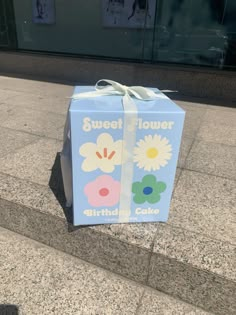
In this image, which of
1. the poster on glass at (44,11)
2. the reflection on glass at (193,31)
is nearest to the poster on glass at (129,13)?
the reflection on glass at (193,31)

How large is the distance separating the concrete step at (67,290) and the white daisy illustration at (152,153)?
Answer: 82 cm

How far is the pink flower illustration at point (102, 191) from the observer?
1625mm

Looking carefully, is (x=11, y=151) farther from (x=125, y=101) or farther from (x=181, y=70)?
(x=181, y=70)

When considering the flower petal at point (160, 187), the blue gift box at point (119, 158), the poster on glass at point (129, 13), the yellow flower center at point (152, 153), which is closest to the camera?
the blue gift box at point (119, 158)

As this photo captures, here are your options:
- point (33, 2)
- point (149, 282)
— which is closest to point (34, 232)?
point (149, 282)

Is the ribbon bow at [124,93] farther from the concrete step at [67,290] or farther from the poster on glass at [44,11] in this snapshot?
the poster on glass at [44,11]

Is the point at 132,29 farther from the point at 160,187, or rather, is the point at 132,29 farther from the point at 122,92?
the point at 160,187

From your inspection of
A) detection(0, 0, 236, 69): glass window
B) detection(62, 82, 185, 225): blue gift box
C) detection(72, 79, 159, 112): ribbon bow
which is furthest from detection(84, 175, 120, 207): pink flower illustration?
detection(0, 0, 236, 69): glass window

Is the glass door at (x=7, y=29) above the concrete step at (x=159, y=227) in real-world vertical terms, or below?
above

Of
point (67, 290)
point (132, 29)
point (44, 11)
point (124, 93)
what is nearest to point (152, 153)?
point (124, 93)

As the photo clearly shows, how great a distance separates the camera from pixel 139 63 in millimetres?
6238

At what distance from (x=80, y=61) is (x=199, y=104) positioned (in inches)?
114

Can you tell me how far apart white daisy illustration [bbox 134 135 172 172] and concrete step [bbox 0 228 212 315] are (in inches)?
32.2

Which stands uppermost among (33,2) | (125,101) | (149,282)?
(33,2)
